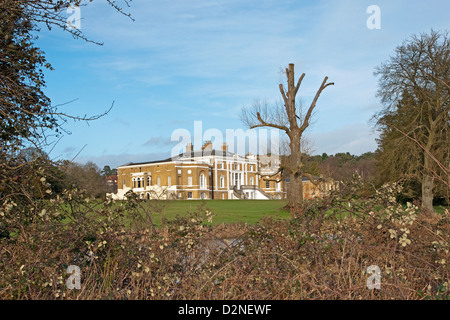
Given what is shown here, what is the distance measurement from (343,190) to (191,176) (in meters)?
71.5

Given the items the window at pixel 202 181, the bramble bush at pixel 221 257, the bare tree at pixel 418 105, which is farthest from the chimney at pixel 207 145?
the bramble bush at pixel 221 257

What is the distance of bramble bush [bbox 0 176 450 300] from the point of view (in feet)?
15.5

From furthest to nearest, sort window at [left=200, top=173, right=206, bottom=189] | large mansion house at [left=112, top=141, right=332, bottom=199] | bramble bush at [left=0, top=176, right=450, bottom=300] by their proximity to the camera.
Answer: window at [left=200, top=173, right=206, bottom=189], large mansion house at [left=112, top=141, right=332, bottom=199], bramble bush at [left=0, top=176, right=450, bottom=300]

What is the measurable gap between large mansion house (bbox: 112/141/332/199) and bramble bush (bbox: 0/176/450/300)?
6850 centimetres

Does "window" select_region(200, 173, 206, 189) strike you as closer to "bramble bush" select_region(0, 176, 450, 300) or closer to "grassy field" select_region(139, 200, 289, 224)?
"grassy field" select_region(139, 200, 289, 224)

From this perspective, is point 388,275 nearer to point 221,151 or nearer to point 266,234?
point 266,234

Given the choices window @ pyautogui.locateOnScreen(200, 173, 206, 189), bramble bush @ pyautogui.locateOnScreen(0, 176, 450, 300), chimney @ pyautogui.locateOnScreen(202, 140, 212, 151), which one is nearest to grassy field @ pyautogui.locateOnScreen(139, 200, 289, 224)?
bramble bush @ pyautogui.locateOnScreen(0, 176, 450, 300)

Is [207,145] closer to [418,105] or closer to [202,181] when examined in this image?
[202,181]

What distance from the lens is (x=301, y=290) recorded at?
15.2ft


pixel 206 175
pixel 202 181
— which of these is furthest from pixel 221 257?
pixel 206 175

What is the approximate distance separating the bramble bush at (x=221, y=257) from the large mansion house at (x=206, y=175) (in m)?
68.5

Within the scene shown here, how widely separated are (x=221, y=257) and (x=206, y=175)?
2937 inches

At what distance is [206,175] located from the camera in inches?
3155
